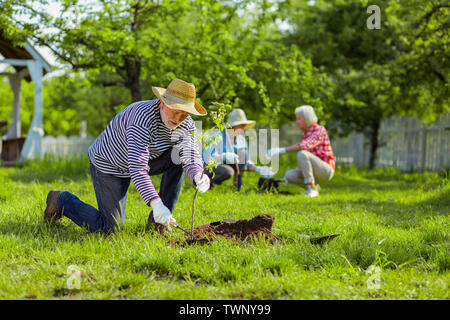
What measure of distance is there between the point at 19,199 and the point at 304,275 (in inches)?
157

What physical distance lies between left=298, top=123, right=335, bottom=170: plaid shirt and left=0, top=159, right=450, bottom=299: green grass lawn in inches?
79.3

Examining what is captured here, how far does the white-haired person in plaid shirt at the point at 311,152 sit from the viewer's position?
6.89 metres

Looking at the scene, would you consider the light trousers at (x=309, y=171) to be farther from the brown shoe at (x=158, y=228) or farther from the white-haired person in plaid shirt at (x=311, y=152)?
the brown shoe at (x=158, y=228)

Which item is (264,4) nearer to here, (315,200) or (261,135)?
(261,135)

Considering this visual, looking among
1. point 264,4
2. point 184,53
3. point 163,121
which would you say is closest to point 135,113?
point 163,121

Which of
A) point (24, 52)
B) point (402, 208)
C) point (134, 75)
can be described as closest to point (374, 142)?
point (134, 75)

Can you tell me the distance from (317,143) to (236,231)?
3574 mm

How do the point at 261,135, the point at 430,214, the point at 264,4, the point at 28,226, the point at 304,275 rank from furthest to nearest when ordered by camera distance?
1. the point at 261,135
2. the point at 264,4
3. the point at 430,214
4. the point at 28,226
5. the point at 304,275

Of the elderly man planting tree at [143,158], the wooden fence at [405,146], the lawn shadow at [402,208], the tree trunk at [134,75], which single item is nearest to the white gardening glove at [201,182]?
the elderly man planting tree at [143,158]

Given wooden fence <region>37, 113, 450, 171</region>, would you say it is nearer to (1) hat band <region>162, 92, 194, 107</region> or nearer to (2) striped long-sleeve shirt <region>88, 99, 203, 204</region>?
(2) striped long-sleeve shirt <region>88, 99, 203, 204</region>

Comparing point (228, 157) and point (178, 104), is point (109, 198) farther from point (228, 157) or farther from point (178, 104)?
point (228, 157)

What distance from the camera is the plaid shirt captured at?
6.93 metres

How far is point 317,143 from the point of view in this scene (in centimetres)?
695

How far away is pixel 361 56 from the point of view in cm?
1474
